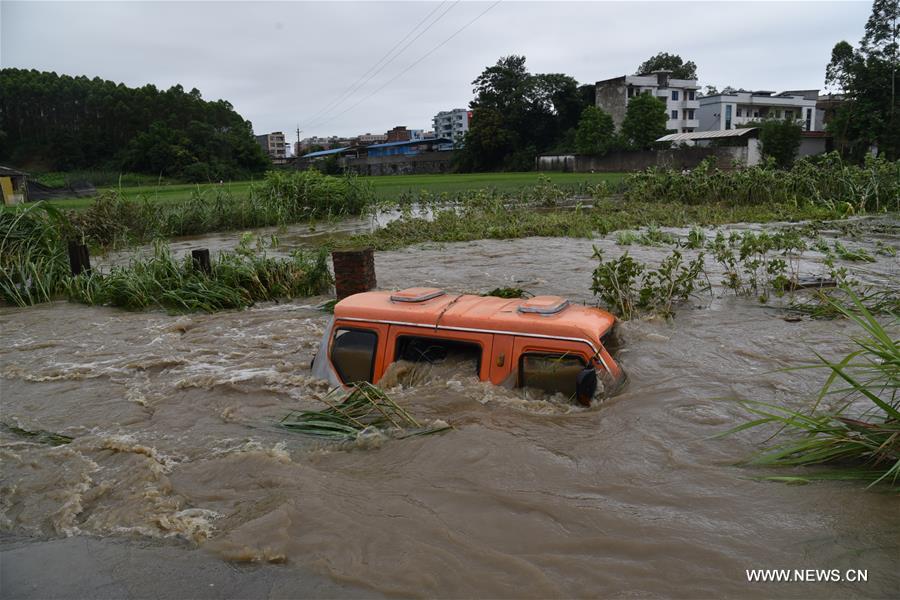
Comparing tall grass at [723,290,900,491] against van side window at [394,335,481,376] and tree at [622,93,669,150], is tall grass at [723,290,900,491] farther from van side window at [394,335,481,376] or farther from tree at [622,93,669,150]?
tree at [622,93,669,150]

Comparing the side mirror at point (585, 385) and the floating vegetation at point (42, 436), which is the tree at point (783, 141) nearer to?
the side mirror at point (585, 385)

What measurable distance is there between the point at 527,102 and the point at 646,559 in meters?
74.2

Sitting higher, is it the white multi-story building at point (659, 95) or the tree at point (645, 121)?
the white multi-story building at point (659, 95)

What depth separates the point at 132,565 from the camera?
4.23m

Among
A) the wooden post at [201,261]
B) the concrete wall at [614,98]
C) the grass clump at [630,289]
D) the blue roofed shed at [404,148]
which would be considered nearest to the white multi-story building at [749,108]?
the concrete wall at [614,98]

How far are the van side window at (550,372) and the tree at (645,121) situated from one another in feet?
198

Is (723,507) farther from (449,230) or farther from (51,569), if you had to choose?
(449,230)

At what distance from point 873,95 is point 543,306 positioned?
51402mm

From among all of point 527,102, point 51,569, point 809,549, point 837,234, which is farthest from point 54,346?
point 527,102

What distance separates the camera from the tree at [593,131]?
6247 cm

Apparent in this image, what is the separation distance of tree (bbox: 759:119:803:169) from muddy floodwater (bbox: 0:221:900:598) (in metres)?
40.3

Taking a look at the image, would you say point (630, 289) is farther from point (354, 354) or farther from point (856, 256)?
point (856, 256)

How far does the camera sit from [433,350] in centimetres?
614

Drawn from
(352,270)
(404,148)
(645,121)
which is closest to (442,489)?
(352,270)
